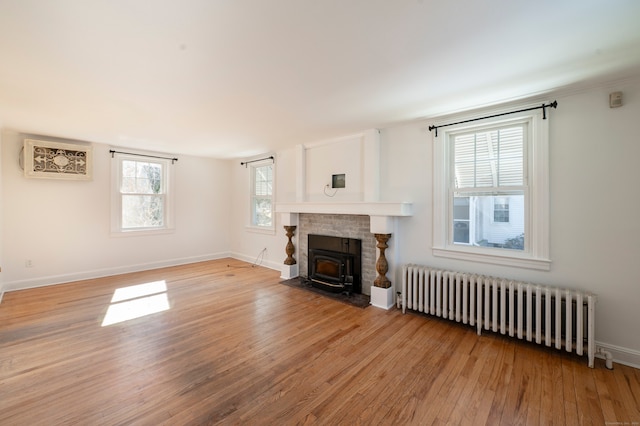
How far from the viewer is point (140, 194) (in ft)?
17.7

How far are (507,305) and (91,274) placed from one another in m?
6.31

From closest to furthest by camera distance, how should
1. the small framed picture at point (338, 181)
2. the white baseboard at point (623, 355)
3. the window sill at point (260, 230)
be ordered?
the white baseboard at point (623, 355)
the small framed picture at point (338, 181)
the window sill at point (260, 230)

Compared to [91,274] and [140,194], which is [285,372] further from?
[140,194]

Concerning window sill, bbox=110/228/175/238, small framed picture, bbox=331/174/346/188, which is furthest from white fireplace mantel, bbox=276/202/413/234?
window sill, bbox=110/228/175/238

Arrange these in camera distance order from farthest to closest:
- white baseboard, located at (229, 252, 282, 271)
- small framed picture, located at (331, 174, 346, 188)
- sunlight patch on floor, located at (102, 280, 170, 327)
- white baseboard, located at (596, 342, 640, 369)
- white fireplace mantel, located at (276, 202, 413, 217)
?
white baseboard, located at (229, 252, 282, 271) < small framed picture, located at (331, 174, 346, 188) < white fireplace mantel, located at (276, 202, 413, 217) < sunlight patch on floor, located at (102, 280, 170, 327) < white baseboard, located at (596, 342, 640, 369)

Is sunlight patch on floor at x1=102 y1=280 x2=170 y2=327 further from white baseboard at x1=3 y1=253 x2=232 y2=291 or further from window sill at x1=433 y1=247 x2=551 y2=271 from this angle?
window sill at x1=433 y1=247 x2=551 y2=271

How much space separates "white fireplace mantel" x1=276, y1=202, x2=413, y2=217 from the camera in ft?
11.3

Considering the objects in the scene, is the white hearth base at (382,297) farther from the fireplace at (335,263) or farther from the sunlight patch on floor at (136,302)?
the sunlight patch on floor at (136,302)

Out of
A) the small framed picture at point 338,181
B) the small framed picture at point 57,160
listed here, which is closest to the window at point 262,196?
the small framed picture at point 338,181

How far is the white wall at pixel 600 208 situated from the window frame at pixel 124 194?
6012mm

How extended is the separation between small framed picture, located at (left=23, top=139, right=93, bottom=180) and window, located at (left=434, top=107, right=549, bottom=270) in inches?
220

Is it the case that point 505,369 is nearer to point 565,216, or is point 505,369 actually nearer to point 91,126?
point 565,216

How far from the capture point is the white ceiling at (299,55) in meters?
1.54

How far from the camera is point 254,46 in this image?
6.15 ft
